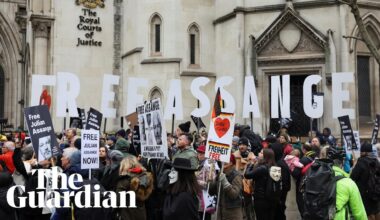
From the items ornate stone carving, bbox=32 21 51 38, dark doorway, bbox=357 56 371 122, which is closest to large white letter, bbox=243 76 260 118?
dark doorway, bbox=357 56 371 122

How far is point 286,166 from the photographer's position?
9.31 metres

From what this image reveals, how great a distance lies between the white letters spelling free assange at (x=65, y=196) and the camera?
21.7 feet

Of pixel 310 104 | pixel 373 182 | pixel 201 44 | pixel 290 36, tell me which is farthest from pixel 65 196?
pixel 201 44

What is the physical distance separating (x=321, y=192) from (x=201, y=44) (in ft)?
59.4

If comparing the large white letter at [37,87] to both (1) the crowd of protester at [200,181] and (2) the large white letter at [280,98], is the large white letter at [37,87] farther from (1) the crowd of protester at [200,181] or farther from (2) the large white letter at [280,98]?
(2) the large white letter at [280,98]

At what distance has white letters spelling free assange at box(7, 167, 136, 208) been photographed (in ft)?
21.7

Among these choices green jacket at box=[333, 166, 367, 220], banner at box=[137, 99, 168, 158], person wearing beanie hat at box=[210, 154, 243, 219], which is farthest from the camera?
banner at box=[137, 99, 168, 158]

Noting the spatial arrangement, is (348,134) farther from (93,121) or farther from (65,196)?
(65,196)

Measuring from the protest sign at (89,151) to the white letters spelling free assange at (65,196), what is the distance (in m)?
0.45

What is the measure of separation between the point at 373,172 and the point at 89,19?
64.8 feet

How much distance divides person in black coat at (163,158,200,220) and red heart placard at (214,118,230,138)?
1841mm

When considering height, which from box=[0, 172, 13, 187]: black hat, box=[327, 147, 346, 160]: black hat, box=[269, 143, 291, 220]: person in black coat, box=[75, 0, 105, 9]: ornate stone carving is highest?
box=[75, 0, 105, 9]: ornate stone carving

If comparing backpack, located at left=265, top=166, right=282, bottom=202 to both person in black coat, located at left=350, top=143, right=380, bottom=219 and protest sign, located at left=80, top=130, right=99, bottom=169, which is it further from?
protest sign, located at left=80, top=130, right=99, bottom=169

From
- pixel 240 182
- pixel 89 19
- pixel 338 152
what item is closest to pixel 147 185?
pixel 240 182
